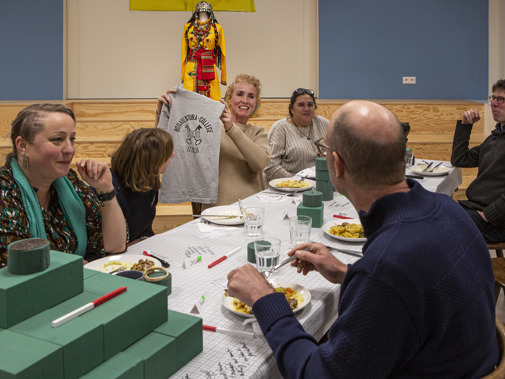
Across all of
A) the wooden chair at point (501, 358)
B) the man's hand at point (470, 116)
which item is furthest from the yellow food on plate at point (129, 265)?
the man's hand at point (470, 116)

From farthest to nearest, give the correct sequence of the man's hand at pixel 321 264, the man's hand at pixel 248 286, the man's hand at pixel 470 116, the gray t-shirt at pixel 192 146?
the man's hand at pixel 470 116, the gray t-shirt at pixel 192 146, the man's hand at pixel 321 264, the man's hand at pixel 248 286

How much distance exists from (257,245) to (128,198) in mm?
898

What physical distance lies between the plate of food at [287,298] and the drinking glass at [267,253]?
10 cm

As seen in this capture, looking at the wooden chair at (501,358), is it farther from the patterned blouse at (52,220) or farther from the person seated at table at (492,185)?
the person seated at table at (492,185)

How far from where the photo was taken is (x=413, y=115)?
20.1ft

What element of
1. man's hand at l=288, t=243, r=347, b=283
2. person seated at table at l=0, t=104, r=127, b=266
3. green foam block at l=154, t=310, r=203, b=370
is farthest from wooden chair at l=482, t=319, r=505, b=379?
person seated at table at l=0, t=104, r=127, b=266

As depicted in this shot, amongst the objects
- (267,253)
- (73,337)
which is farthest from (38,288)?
(267,253)

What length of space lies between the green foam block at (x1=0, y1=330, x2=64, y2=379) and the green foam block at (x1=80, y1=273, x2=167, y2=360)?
10 cm

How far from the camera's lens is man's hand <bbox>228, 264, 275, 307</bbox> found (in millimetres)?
1188

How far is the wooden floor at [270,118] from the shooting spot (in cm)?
552

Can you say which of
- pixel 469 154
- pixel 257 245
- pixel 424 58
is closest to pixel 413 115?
pixel 424 58

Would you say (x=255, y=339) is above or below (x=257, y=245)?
below

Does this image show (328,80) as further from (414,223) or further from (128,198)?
(414,223)

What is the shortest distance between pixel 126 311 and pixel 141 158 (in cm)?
128
